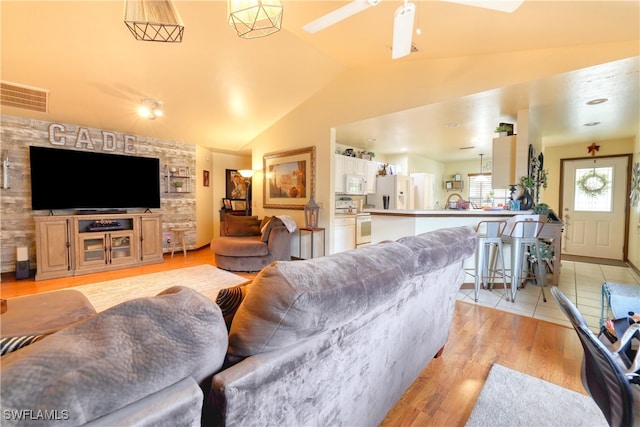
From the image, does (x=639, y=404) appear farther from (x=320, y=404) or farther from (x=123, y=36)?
(x=123, y=36)

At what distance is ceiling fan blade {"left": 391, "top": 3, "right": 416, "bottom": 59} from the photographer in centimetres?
174

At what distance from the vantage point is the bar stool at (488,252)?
320 cm

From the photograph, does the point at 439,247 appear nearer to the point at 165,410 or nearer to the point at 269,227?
the point at 165,410

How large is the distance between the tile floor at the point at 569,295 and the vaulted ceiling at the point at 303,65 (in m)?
2.29

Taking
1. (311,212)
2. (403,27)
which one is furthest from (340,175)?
(403,27)

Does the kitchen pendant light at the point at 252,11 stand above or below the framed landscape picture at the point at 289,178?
above

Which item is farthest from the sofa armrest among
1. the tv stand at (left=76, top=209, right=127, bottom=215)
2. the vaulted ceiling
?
the tv stand at (left=76, top=209, right=127, bottom=215)

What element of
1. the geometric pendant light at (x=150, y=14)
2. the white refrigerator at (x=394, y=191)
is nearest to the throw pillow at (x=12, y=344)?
the geometric pendant light at (x=150, y=14)

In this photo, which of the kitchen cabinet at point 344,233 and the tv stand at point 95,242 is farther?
the kitchen cabinet at point 344,233

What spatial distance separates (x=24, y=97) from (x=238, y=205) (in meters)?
3.89

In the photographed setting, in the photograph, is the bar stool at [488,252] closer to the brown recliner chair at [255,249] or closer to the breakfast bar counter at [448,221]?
the breakfast bar counter at [448,221]

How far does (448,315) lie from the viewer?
1.97m

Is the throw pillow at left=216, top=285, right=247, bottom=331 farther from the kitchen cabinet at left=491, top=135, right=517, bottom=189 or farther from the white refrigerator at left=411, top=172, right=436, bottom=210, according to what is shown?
the white refrigerator at left=411, top=172, right=436, bottom=210

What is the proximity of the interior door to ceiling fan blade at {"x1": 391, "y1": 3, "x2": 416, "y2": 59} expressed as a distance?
18.3 feet
